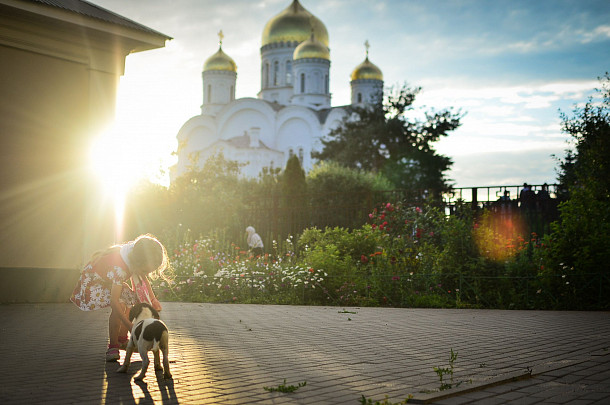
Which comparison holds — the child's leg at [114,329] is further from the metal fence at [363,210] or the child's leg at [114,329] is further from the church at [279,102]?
the church at [279,102]

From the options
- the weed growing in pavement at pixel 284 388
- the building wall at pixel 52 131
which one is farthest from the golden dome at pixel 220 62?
the weed growing in pavement at pixel 284 388

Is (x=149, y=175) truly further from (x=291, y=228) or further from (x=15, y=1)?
(x=15, y=1)

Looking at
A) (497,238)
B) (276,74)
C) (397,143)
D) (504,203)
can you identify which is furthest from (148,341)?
(276,74)

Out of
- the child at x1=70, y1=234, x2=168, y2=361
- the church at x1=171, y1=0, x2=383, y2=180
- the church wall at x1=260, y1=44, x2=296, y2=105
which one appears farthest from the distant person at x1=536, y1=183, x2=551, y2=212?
the church wall at x1=260, y1=44, x2=296, y2=105

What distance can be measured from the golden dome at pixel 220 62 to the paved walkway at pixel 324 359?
208 ft

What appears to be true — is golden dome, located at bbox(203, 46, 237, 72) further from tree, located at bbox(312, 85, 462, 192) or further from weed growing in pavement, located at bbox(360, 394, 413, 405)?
weed growing in pavement, located at bbox(360, 394, 413, 405)

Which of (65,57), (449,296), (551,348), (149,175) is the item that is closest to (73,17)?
(65,57)

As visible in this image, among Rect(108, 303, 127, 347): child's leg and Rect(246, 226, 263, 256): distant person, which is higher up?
Rect(246, 226, 263, 256): distant person

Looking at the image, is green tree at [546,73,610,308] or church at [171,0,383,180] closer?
green tree at [546,73,610,308]

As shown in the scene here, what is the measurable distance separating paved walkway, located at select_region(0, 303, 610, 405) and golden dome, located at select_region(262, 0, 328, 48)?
60613mm

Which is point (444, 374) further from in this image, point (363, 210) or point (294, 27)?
point (294, 27)

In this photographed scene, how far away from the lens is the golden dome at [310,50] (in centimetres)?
6400

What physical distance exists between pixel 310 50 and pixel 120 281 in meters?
60.2

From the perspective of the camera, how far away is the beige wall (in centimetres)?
1076
